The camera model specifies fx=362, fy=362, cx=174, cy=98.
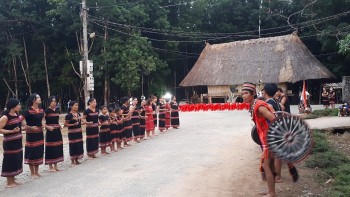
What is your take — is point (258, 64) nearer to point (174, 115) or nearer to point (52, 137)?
point (174, 115)

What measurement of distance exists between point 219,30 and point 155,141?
110 feet

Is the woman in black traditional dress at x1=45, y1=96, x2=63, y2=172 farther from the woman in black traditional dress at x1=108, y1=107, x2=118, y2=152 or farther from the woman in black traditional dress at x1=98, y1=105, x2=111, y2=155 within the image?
the woman in black traditional dress at x1=108, y1=107, x2=118, y2=152

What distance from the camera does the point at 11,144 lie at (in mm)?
7422

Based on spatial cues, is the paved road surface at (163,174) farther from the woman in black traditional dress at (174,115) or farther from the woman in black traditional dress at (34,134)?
the woman in black traditional dress at (174,115)

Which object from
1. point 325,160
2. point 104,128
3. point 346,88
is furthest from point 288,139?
point 346,88

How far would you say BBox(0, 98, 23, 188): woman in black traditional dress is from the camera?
7367 millimetres

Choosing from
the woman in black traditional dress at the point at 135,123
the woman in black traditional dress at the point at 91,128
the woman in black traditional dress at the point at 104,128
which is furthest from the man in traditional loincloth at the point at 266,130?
the woman in black traditional dress at the point at 135,123

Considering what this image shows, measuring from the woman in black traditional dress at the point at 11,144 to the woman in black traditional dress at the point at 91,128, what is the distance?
2506 mm

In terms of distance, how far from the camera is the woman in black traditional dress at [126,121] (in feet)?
39.6

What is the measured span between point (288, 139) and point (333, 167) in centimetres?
293

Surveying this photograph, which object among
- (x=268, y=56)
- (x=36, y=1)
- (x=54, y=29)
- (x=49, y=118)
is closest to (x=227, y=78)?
(x=268, y=56)

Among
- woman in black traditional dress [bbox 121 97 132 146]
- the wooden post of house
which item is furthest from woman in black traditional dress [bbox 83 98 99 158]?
the wooden post of house

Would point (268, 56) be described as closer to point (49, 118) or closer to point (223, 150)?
point (223, 150)

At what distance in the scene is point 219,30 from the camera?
1752 inches
